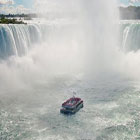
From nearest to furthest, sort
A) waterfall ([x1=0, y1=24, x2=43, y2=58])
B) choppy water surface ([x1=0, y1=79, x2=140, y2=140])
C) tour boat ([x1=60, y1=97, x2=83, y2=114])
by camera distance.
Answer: choppy water surface ([x1=0, y1=79, x2=140, y2=140])
tour boat ([x1=60, y1=97, x2=83, y2=114])
waterfall ([x1=0, y1=24, x2=43, y2=58])

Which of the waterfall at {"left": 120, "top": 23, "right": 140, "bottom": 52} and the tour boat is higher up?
the waterfall at {"left": 120, "top": 23, "right": 140, "bottom": 52}

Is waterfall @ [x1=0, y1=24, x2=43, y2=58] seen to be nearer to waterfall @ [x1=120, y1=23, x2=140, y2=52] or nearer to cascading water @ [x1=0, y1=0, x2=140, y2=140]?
cascading water @ [x1=0, y1=0, x2=140, y2=140]

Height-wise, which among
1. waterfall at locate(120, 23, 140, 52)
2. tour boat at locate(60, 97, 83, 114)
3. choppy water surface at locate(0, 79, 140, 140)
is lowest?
choppy water surface at locate(0, 79, 140, 140)

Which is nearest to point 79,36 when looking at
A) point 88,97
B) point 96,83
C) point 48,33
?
point 48,33

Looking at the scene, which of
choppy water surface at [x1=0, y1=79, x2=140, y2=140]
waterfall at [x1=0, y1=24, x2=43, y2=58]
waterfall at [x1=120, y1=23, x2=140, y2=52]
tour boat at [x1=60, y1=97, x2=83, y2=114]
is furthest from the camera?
waterfall at [x1=120, y1=23, x2=140, y2=52]

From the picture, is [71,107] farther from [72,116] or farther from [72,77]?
[72,77]

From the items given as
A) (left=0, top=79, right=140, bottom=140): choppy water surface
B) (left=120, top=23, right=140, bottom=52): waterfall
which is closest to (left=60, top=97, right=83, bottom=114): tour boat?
(left=0, top=79, right=140, bottom=140): choppy water surface

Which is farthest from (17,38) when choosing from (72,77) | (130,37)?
(130,37)

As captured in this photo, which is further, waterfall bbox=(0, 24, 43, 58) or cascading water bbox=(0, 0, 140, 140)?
waterfall bbox=(0, 24, 43, 58)

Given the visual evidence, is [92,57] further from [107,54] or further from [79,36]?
[79,36]
